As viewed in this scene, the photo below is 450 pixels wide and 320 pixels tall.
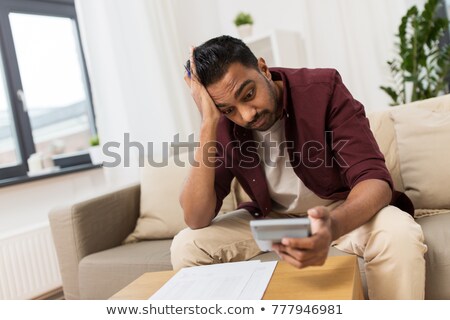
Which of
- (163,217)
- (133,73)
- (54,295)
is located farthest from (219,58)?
(54,295)

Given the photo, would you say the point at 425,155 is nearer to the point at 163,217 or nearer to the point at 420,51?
the point at 163,217

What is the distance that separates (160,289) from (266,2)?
2.62 m

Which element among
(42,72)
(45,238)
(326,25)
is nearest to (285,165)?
(45,238)

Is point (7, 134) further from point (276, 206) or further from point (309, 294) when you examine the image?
point (309, 294)

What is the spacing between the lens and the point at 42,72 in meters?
2.82

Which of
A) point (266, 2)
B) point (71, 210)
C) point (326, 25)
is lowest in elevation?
point (71, 210)

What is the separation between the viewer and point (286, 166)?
1372 mm

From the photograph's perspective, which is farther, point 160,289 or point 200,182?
point 200,182

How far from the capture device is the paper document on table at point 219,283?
2.93ft

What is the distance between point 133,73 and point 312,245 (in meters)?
2.11

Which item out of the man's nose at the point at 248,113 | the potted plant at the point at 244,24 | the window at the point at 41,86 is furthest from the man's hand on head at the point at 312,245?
the potted plant at the point at 244,24

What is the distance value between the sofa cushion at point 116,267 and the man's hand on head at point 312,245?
2.67 feet

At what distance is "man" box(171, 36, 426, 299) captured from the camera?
1012mm
